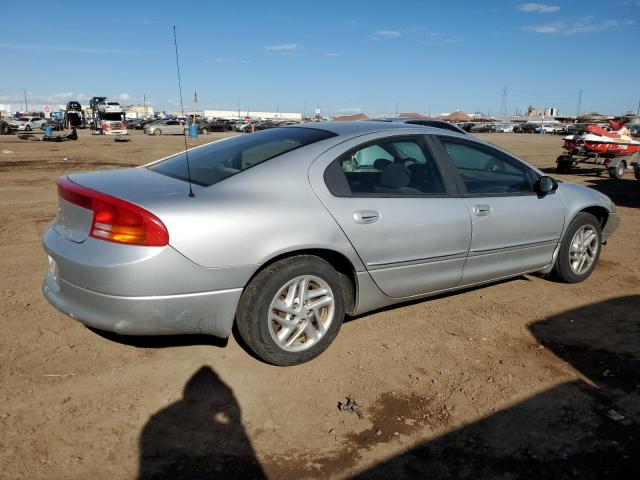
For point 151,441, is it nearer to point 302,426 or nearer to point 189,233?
point 302,426

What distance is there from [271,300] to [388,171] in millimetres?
1327

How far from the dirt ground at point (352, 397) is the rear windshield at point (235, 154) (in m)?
1.19

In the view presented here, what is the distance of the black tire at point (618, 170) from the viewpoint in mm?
13864

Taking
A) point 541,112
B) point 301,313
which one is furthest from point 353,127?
point 541,112

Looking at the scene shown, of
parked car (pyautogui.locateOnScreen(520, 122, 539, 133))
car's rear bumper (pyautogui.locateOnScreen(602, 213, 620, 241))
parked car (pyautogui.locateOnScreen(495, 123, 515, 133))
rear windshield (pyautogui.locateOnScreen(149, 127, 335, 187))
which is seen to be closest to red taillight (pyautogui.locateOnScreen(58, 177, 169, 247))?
rear windshield (pyautogui.locateOnScreen(149, 127, 335, 187))

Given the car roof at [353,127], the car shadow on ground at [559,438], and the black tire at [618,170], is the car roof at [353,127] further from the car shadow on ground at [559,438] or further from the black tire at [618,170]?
the black tire at [618,170]

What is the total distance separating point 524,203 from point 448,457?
8.45 feet

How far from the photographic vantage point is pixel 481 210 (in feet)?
13.2

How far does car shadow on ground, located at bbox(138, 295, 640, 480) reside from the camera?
2.38 meters

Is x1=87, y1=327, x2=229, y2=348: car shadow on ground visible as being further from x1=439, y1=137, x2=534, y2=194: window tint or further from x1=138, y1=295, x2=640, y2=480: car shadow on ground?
x1=439, y1=137, x2=534, y2=194: window tint

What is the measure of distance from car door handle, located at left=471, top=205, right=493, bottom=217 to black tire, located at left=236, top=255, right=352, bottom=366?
130 cm

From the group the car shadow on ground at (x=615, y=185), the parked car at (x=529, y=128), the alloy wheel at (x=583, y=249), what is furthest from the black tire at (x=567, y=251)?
the parked car at (x=529, y=128)

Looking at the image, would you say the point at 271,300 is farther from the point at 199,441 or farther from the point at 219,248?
the point at 199,441

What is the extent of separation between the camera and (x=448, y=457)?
2.49m
